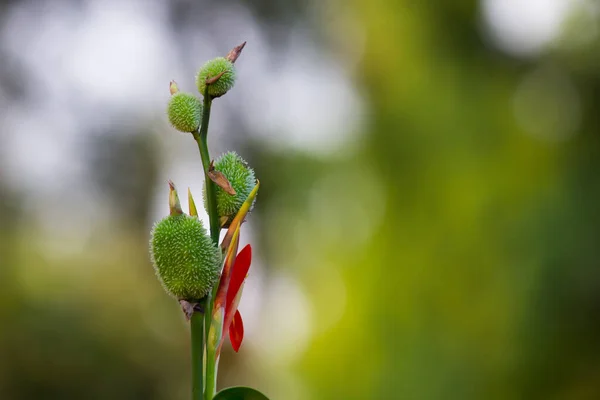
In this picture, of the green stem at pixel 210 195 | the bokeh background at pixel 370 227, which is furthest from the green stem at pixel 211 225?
the bokeh background at pixel 370 227

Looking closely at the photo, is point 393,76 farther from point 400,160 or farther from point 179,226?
point 179,226

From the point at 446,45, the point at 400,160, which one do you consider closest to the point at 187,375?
the point at 400,160

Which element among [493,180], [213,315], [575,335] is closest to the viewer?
[213,315]

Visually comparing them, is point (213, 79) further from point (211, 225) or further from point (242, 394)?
point (242, 394)

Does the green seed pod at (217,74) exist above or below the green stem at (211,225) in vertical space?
above

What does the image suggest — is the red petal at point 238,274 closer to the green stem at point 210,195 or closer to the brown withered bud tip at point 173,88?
the green stem at point 210,195
